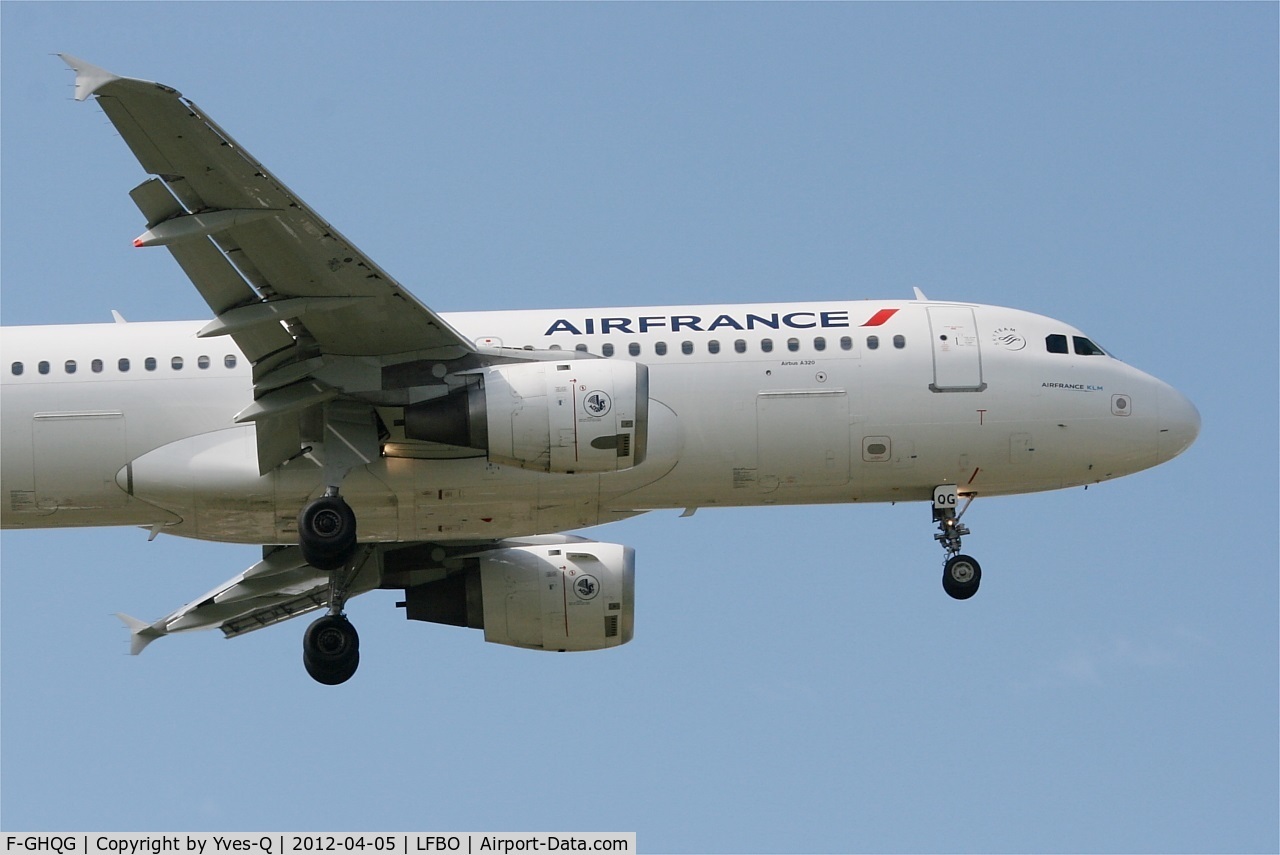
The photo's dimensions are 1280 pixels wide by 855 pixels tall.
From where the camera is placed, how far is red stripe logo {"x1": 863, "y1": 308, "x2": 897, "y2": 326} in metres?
31.6

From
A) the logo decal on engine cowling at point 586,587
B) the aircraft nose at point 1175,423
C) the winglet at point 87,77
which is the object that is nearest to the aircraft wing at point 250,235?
the winglet at point 87,77

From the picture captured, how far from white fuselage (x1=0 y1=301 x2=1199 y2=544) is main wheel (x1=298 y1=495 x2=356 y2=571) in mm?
837

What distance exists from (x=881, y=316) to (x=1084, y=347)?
10.8ft

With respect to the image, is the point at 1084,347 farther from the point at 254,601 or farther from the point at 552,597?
the point at 254,601

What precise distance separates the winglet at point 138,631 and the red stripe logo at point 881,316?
43.1ft

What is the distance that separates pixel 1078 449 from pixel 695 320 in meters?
6.02

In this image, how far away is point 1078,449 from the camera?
31.8m

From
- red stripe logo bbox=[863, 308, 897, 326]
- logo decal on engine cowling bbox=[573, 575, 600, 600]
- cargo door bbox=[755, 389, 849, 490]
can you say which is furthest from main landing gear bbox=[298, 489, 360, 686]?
red stripe logo bbox=[863, 308, 897, 326]

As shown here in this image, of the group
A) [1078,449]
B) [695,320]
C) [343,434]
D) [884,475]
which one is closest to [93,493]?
[343,434]

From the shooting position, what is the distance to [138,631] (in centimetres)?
3584

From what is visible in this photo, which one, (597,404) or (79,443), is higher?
(597,404)

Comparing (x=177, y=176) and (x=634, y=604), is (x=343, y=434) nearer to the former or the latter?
(x=177, y=176)

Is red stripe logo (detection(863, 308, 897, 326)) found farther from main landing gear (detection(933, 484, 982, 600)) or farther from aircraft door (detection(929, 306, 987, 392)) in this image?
main landing gear (detection(933, 484, 982, 600))

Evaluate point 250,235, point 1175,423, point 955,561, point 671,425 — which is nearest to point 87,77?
point 250,235
